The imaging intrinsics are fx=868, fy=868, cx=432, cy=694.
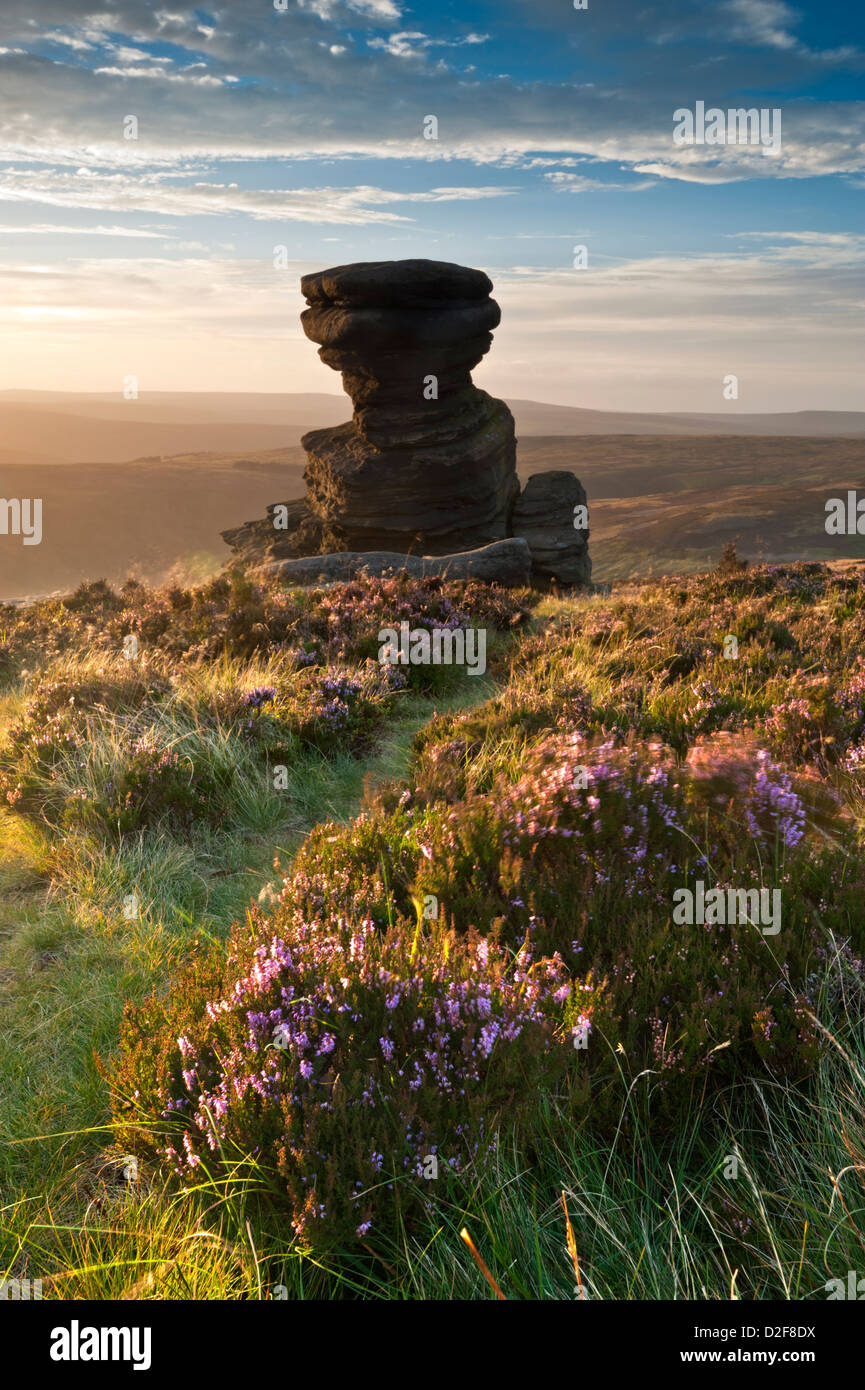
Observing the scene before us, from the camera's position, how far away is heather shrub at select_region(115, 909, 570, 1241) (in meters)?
2.46

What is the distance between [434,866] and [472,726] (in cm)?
294

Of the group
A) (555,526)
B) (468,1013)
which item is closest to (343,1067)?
(468,1013)

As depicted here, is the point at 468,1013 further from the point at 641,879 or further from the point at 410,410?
the point at 410,410

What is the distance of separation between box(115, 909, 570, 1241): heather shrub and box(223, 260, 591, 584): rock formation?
2796 centimetres

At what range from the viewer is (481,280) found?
31734 mm

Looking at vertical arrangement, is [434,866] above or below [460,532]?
below

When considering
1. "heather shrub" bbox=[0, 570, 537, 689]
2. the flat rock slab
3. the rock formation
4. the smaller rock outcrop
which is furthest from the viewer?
the rock formation

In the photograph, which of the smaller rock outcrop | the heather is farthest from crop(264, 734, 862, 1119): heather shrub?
the smaller rock outcrop

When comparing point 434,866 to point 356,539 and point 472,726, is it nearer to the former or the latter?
→ point 472,726

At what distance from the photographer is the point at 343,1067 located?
2760mm

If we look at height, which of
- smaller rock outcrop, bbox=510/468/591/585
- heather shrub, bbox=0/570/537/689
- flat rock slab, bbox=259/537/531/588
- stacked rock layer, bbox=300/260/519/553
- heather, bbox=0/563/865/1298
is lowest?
heather, bbox=0/563/865/1298

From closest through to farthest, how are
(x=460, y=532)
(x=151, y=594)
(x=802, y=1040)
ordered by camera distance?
1. (x=802, y=1040)
2. (x=151, y=594)
3. (x=460, y=532)

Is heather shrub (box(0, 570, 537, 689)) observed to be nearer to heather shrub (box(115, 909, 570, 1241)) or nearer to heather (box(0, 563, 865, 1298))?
heather (box(0, 563, 865, 1298))
